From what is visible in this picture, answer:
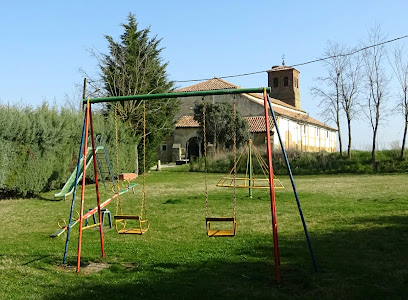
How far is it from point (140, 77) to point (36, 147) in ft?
43.9

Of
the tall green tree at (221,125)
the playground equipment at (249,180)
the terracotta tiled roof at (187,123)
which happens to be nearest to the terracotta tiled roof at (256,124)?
the tall green tree at (221,125)

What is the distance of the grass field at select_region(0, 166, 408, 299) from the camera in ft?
16.3

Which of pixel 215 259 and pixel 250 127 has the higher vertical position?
pixel 250 127

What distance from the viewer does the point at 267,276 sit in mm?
5551

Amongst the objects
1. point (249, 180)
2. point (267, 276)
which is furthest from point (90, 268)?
point (249, 180)

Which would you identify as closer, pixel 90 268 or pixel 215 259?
pixel 90 268

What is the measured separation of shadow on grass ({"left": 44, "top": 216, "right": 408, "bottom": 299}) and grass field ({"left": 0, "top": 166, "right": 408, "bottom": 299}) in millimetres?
12

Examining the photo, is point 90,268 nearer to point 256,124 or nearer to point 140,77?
point 140,77

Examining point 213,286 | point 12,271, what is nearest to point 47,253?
point 12,271

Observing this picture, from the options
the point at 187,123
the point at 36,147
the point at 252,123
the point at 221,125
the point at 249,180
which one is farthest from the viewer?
the point at 187,123

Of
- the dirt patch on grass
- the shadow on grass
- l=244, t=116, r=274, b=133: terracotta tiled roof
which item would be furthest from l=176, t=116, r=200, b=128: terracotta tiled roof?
the dirt patch on grass

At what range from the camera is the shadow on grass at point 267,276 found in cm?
485

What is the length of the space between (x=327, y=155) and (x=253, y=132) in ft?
40.5

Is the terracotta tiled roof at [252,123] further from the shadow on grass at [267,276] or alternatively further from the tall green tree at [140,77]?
the shadow on grass at [267,276]
